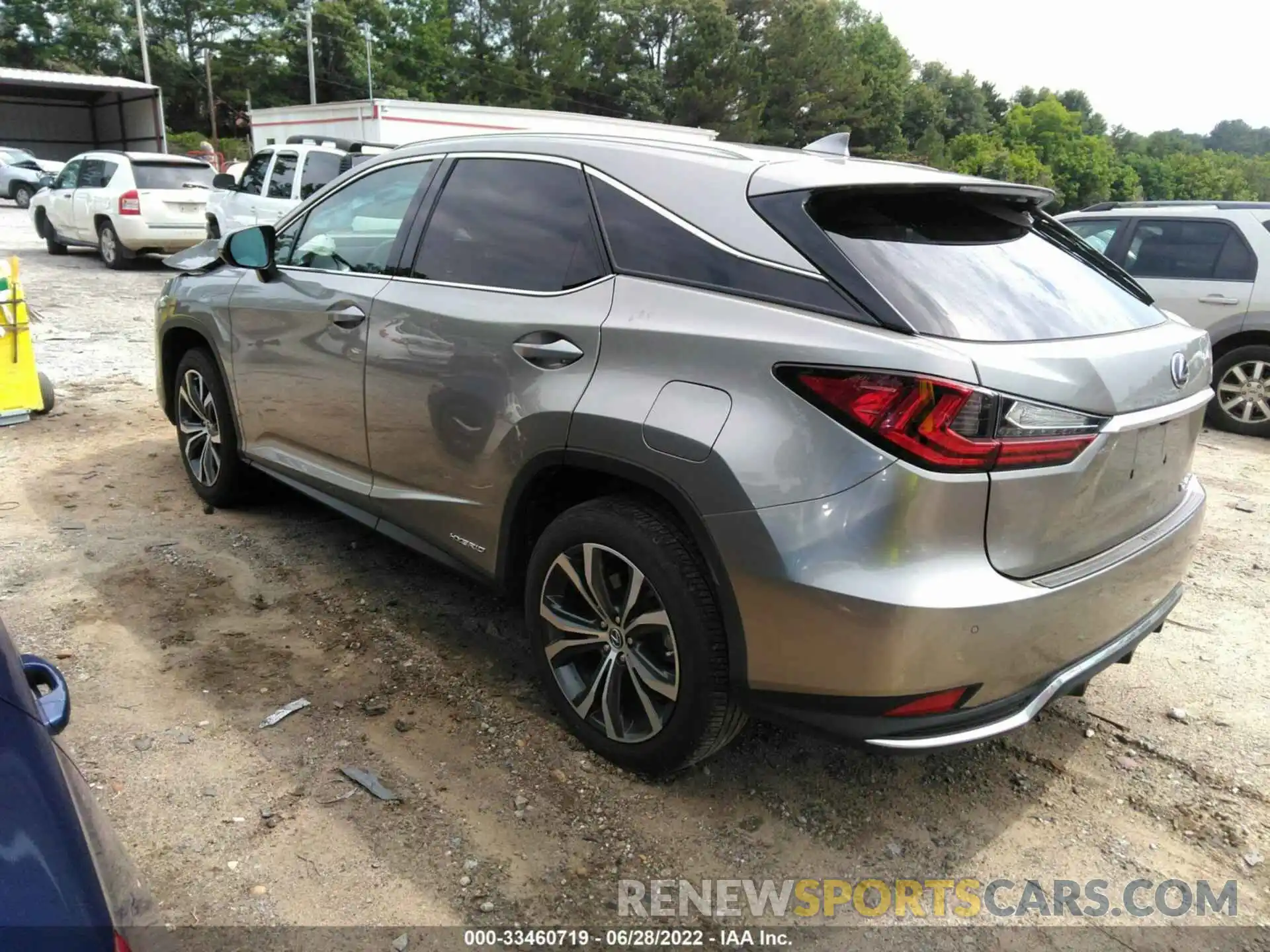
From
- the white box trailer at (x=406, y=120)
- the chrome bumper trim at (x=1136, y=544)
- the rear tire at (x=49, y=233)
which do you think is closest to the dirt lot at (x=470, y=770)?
the chrome bumper trim at (x=1136, y=544)

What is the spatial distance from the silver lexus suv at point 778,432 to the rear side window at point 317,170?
9.94m

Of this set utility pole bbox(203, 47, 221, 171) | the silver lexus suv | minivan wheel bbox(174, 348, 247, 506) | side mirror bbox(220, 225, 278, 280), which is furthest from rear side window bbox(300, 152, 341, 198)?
utility pole bbox(203, 47, 221, 171)

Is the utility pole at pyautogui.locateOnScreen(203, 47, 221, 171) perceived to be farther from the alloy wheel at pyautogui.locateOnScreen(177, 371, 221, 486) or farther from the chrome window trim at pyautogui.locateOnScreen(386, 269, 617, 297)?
the chrome window trim at pyautogui.locateOnScreen(386, 269, 617, 297)

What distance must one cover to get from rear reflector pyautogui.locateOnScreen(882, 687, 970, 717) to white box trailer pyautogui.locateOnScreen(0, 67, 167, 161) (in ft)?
103

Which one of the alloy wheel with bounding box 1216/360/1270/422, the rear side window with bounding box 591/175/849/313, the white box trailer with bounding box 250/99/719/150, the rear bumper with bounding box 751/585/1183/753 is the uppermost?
the white box trailer with bounding box 250/99/719/150

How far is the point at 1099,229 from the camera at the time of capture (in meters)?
8.01

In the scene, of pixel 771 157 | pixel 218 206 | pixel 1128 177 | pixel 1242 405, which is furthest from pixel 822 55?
pixel 771 157

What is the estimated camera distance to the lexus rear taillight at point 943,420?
1999 millimetres

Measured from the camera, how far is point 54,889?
1.13m

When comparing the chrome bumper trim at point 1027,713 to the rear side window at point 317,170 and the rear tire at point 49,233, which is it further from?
the rear tire at point 49,233

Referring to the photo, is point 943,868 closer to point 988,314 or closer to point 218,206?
point 988,314

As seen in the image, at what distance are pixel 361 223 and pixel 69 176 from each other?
14.3 m

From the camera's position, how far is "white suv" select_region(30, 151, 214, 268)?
1346cm

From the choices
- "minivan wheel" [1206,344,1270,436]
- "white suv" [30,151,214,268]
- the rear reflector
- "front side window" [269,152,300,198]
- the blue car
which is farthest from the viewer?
"white suv" [30,151,214,268]
